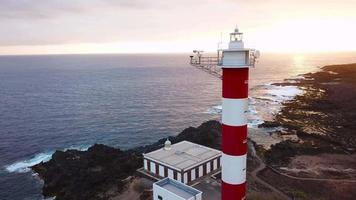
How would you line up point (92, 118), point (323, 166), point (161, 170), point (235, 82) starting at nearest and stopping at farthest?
point (235, 82), point (161, 170), point (323, 166), point (92, 118)

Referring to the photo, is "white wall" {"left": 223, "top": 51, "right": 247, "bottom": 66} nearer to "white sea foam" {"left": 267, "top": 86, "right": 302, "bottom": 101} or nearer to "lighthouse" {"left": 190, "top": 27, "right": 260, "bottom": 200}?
"lighthouse" {"left": 190, "top": 27, "right": 260, "bottom": 200}

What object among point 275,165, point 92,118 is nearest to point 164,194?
point 275,165

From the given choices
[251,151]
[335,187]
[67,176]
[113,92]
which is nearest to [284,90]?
[113,92]

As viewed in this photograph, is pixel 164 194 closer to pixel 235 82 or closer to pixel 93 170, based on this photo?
pixel 235 82

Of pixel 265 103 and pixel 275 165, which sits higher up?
pixel 275 165

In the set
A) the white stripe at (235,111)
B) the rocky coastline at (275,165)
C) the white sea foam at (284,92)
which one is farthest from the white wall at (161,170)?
the white sea foam at (284,92)

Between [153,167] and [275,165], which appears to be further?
[275,165]

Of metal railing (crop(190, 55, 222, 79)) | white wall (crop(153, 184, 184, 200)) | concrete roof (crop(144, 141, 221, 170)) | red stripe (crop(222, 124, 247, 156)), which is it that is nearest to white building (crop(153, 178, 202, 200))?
white wall (crop(153, 184, 184, 200))
